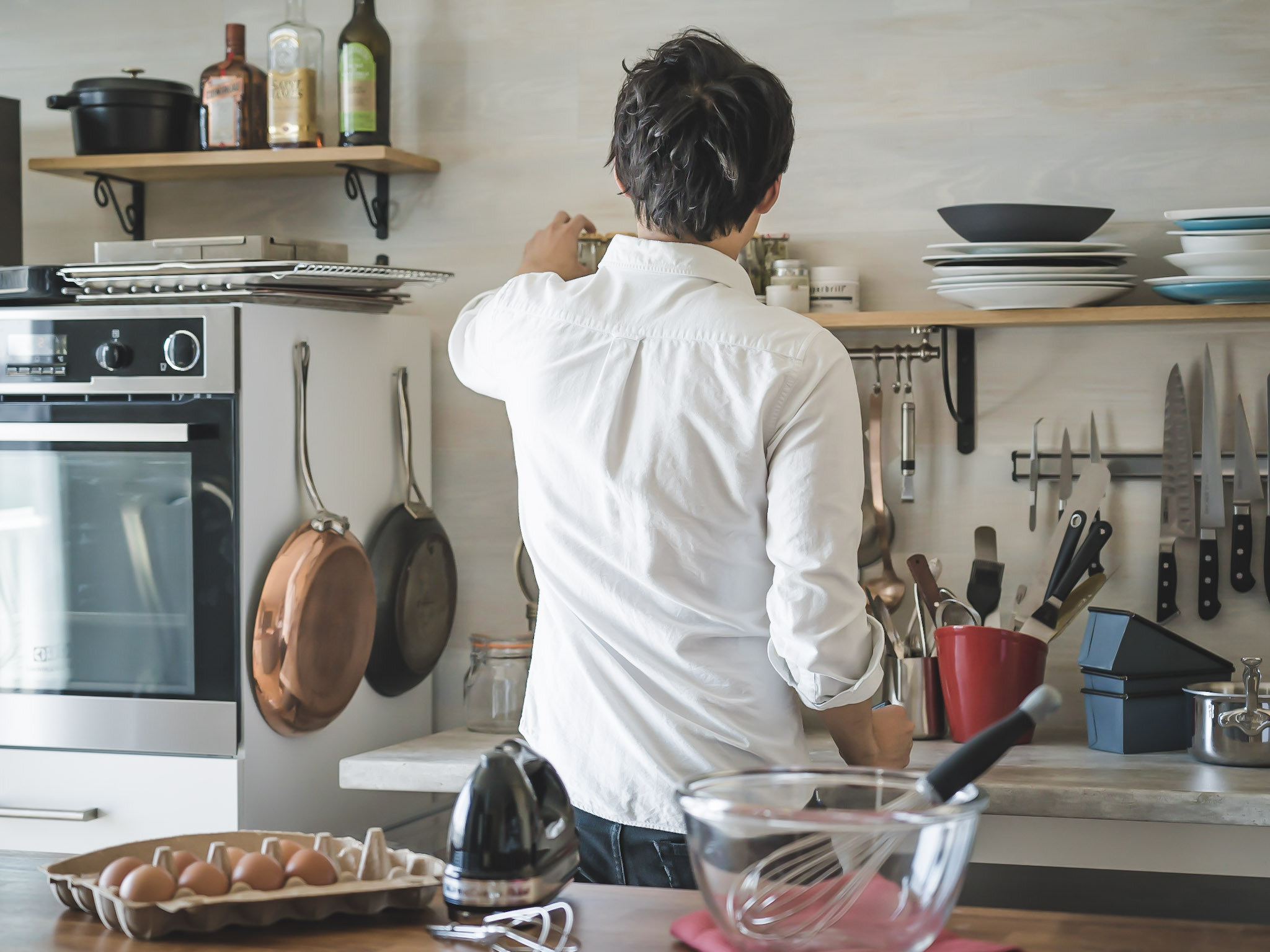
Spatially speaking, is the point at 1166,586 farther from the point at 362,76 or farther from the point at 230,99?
the point at 230,99

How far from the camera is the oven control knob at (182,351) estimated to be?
6.03 ft

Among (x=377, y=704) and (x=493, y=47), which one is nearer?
(x=377, y=704)

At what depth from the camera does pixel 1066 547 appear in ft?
6.54

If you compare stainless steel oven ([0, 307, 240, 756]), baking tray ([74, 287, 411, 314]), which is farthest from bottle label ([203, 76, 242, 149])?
stainless steel oven ([0, 307, 240, 756])

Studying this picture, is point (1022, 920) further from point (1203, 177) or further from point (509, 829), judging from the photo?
point (1203, 177)

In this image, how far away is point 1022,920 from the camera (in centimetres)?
92

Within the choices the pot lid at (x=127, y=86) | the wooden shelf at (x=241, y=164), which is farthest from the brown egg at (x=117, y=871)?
the pot lid at (x=127, y=86)

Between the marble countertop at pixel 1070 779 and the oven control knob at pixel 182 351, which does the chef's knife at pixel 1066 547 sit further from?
the oven control knob at pixel 182 351

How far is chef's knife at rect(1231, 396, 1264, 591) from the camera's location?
2.02m

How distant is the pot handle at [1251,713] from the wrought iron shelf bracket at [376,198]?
1.56m

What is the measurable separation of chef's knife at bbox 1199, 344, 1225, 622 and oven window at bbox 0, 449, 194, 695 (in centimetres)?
149

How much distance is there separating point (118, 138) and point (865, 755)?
1714mm

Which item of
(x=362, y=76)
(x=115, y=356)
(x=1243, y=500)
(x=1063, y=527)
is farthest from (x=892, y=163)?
(x=115, y=356)

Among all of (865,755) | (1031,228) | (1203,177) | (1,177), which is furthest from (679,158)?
(1,177)
